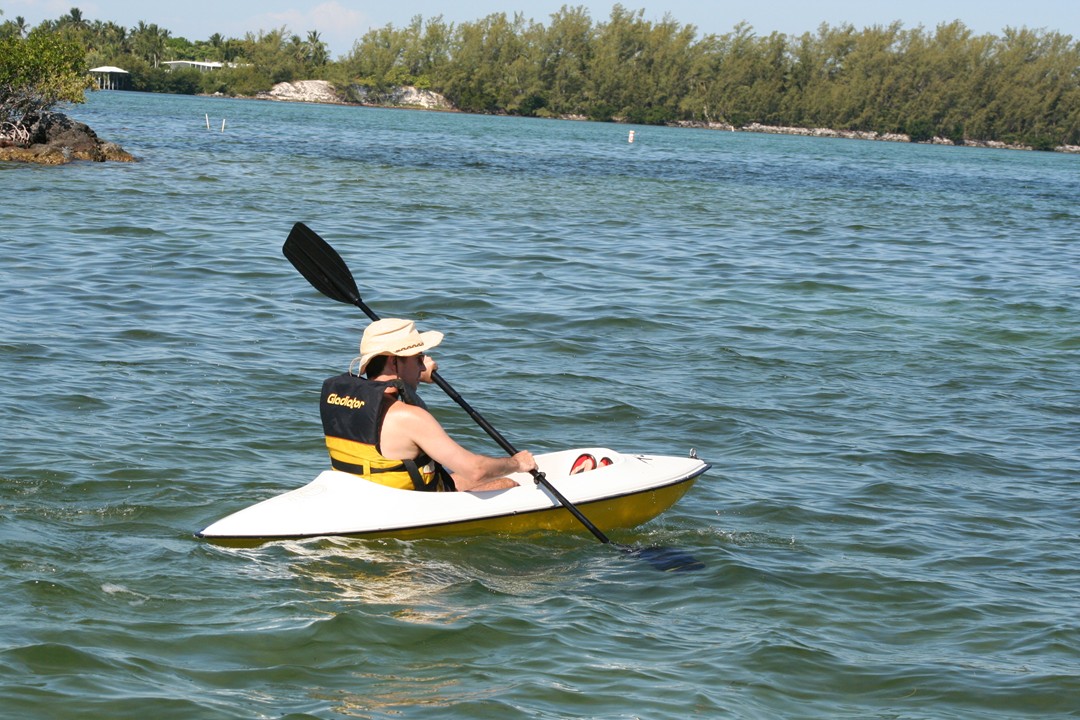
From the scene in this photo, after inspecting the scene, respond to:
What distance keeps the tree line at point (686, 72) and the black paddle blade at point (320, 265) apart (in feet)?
406

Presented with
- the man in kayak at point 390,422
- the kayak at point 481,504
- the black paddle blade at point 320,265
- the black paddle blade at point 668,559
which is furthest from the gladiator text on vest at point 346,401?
the black paddle blade at point 320,265

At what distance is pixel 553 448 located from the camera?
8.27 metres

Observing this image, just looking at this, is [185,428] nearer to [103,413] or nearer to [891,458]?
[103,413]

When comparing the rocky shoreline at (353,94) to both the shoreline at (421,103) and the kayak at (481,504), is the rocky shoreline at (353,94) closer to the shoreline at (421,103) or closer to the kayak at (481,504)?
the shoreline at (421,103)

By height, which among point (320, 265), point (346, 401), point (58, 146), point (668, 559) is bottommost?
point (668, 559)

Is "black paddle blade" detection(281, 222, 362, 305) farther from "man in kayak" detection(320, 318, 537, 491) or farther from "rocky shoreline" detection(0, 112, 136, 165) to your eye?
"rocky shoreline" detection(0, 112, 136, 165)

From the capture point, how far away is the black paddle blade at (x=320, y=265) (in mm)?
7910

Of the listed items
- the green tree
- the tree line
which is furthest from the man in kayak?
the tree line

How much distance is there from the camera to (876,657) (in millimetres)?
5223

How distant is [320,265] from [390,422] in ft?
8.05

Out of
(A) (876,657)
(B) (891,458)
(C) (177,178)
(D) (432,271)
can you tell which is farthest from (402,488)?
(C) (177,178)

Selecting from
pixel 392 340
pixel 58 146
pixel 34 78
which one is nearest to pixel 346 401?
pixel 392 340

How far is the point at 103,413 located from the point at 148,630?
364cm

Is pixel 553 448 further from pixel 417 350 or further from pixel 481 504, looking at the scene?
pixel 417 350
